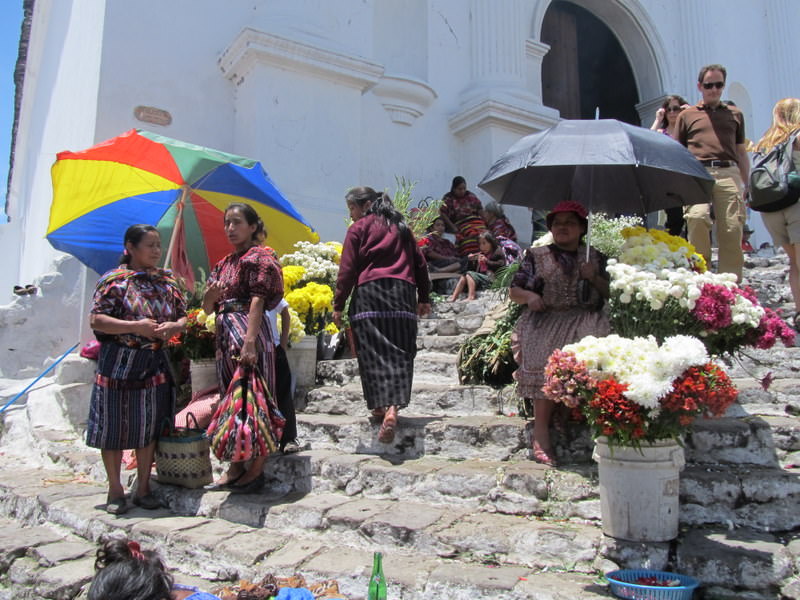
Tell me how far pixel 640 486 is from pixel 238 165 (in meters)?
3.92

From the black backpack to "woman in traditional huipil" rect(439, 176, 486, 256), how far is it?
12.1 ft

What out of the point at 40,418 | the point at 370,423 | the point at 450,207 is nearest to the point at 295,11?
the point at 450,207

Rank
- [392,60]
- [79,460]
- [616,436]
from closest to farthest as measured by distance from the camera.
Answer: [616,436], [79,460], [392,60]

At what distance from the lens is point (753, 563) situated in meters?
2.51

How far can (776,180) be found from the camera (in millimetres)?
4949

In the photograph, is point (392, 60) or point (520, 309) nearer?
point (520, 309)

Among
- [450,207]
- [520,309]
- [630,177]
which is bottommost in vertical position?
[520,309]

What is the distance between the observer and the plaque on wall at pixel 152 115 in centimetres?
759

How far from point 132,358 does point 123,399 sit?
24 cm

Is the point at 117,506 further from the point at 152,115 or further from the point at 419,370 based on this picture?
the point at 152,115

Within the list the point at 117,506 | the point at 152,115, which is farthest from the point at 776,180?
the point at 152,115

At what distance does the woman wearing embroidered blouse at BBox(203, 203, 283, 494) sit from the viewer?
3.76m

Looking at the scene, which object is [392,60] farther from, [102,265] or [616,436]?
[616,436]

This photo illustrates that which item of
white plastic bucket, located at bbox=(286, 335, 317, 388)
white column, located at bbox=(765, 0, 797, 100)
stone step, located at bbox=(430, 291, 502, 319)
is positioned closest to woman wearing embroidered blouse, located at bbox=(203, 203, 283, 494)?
white plastic bucket, located at bbox=(286, 335, 317, 388)
